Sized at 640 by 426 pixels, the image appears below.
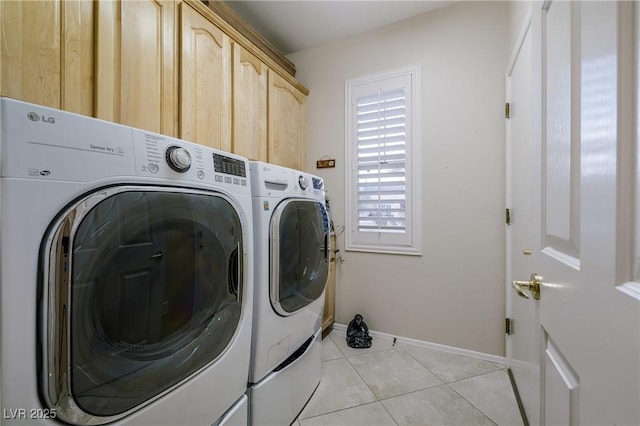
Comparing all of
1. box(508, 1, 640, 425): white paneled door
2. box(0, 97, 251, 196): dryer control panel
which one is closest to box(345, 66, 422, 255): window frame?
box(508, 1, 640, 425): white paneled door

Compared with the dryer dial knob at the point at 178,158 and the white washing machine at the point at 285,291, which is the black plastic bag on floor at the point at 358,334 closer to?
the white washing machine at the point at 285,291

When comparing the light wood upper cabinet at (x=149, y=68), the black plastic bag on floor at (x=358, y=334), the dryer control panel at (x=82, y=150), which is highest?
the light wood upper cabinet at (x=149, y=68)

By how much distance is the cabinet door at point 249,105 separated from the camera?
1.64 metres

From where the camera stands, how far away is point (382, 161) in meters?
2.09

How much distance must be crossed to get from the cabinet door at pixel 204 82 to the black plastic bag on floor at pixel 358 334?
1664 mm

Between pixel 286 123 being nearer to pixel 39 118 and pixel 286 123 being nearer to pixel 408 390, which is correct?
pixel 39 118

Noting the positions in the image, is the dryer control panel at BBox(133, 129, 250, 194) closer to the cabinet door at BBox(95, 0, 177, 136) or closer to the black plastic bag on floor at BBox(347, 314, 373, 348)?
the cabinet door at BBox(95, 0, 177, 136)

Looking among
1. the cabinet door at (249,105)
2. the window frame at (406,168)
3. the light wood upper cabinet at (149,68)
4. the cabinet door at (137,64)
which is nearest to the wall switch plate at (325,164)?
the window frame at (406,168)

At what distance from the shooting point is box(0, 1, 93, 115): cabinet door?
789mm

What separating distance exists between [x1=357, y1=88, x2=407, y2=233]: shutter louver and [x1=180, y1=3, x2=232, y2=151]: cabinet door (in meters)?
1.12

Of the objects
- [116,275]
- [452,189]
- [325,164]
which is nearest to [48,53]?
[116,275]

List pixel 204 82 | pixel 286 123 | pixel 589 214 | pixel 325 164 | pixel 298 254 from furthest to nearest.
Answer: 1. pixel 325 164
2. pixel 286 123
3. pixel 204 82
4. pixel 298 254
5. pixel 589 214

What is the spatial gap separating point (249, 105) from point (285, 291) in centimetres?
131

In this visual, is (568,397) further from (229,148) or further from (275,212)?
(229,148)
